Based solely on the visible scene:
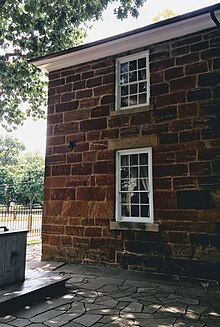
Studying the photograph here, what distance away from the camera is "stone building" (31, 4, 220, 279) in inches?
210

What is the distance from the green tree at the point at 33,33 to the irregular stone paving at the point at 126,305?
24.8 ft

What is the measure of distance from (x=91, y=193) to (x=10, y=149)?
53.4 metres

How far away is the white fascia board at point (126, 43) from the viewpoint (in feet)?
Answer: 18.3

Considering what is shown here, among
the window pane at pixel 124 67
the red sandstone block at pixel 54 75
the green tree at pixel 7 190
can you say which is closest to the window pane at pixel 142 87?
the window pane at pixel 124 67

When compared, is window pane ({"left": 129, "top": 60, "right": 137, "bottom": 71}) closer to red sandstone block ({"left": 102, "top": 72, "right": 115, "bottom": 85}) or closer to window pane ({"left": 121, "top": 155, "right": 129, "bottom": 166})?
red sandstone block ({"left": 102, "top": 72, "right": 115, "bottom": 85})

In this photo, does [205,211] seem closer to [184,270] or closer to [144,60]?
[184,270]

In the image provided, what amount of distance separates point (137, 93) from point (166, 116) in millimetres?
1037

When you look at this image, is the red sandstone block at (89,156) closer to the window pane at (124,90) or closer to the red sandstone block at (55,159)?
the red sandstone block at (55,159)

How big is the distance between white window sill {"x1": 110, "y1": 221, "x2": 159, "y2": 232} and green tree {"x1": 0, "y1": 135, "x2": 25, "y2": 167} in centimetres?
5262

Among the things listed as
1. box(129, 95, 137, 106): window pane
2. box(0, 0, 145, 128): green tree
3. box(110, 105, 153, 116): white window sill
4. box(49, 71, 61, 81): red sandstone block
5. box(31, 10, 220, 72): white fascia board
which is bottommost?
box(110, 105, 153, 116): white window sill

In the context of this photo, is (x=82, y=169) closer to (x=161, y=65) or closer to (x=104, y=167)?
(x=104, y=167)

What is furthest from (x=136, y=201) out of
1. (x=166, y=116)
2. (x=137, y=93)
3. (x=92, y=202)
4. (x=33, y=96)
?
(x=33, y=96)

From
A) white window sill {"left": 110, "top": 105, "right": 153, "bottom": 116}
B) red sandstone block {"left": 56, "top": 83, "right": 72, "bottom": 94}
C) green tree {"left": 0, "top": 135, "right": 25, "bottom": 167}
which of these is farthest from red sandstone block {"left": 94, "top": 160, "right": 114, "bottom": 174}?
green tree {"left": 0, "top": 135, "right": 25, "bottom": 167}

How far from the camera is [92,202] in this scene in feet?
21.1
